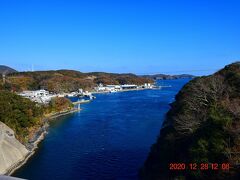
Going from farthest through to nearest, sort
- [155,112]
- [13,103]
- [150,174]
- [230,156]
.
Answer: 1. [155,112]
2. [13,103]
3. [150,174]
4. [230,156]

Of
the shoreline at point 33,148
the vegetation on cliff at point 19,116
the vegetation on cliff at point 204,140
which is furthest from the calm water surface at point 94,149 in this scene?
the vegetation on cliff at point 204,140

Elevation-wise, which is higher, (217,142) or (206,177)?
(217,142)

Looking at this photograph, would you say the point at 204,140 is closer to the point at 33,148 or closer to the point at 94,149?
the point at 94,149

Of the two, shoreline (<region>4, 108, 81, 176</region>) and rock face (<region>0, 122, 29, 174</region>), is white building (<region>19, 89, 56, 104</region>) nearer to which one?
shoreline (<region>4, 108, 81, 176</region>)

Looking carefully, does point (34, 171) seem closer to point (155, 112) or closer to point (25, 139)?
point (25, 139)

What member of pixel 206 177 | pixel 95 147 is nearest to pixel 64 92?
pixel 95 147

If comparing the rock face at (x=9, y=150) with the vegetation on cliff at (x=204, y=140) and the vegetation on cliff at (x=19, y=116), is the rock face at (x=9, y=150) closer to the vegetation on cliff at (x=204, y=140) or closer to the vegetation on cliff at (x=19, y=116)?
the vegetation on cliff at (x=19, y=116)
